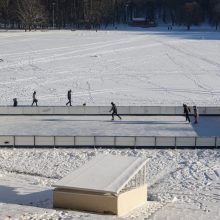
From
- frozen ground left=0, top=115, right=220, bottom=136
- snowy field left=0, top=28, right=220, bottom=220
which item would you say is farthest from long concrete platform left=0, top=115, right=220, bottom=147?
snowy field left=0, top=28, right=220, bottom=220

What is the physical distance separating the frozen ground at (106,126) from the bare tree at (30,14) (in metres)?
78.0

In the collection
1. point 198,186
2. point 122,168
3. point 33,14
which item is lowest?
point 198,186

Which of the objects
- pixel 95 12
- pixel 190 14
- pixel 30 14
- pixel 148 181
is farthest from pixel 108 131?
pixel 190 14

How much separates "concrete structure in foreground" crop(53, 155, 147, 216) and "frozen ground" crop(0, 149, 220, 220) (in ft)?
1.16

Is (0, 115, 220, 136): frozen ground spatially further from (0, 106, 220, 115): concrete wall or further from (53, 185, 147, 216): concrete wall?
(53, 185, 147, 216): concrete wall

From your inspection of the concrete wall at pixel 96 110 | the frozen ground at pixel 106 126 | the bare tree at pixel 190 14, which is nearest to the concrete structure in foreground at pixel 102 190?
the frozen ground at pixel 106 126

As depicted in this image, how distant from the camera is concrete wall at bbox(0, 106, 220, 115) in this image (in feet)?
106

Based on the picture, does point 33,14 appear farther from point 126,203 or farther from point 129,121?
point 126,203

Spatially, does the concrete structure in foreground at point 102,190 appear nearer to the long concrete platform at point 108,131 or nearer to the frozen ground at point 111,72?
the long concrete platform at point 108,131

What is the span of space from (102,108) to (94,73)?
1724 cm

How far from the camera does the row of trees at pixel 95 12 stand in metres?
113

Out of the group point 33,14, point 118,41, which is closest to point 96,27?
point 33,14

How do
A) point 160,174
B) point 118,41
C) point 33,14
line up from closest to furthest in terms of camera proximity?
point 160,174 < point 118,41 < point 33,14

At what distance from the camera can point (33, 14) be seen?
107 meters
